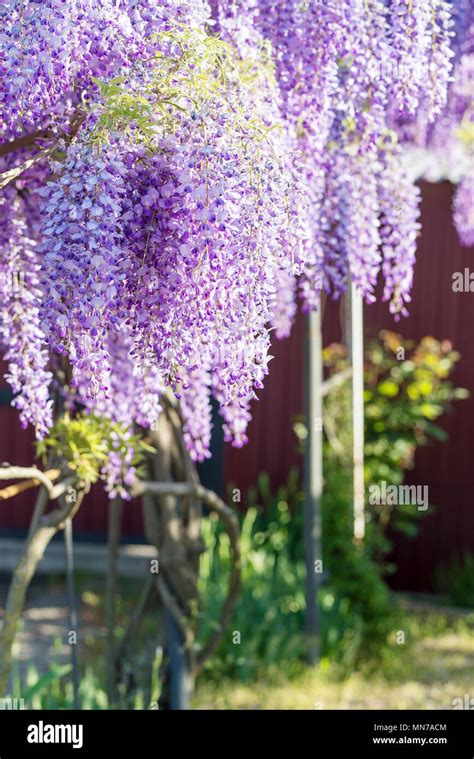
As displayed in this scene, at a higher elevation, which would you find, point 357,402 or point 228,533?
point 357,402

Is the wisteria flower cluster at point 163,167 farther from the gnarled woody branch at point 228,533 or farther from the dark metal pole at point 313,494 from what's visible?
the dark metal pole at point 313,494

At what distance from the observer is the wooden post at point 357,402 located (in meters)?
5.07

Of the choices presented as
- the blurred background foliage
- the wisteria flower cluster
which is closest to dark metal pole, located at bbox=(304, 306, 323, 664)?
the blurred background foliage

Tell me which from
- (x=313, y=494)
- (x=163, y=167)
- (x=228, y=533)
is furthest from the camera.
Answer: (x=313, y=494)

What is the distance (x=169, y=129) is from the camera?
215 cm

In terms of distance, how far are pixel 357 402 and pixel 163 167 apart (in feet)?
10.4

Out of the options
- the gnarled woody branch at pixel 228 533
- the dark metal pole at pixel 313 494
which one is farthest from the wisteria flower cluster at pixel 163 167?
the dark metal pole at pixel 313 494

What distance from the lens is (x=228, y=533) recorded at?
3.78 meters

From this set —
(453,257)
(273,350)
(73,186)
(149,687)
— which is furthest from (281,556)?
(73,186)

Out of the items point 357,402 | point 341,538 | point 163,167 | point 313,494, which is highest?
point 163,167

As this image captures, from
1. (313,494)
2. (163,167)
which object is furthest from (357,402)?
(163,167)

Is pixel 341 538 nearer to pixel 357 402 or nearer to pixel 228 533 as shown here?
pixel 357 402
